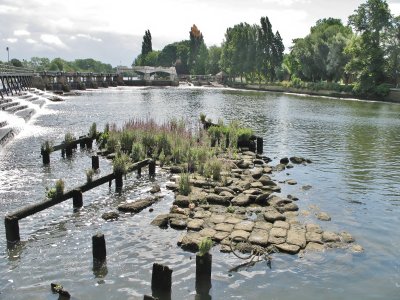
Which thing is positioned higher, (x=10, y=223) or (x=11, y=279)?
(x=10, y=223)

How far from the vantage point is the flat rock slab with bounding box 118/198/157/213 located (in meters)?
13.8

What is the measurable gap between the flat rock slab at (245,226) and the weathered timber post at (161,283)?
13.5 feet

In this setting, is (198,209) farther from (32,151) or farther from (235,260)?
(32,151)

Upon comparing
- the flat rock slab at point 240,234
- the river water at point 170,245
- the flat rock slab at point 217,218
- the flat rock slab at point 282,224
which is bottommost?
the river water at point 170,245

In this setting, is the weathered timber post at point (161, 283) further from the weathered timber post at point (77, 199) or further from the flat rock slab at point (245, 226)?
the weathered timber post at point (77, 199)

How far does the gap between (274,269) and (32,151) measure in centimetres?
1900

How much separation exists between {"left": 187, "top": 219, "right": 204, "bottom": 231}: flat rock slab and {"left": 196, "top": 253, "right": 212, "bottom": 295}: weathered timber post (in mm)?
3137

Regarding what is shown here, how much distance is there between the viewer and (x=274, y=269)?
1003cm

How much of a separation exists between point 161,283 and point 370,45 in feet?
253

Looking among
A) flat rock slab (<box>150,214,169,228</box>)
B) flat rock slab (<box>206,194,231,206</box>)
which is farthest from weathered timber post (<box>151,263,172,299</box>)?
flat rock slab (<box>206,194,231,206</box>)

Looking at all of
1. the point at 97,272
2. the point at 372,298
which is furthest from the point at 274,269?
the point at 97,272

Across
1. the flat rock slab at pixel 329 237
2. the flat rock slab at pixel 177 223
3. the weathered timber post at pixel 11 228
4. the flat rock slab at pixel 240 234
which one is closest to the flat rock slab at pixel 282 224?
the flat rock slab at pixel 329 237

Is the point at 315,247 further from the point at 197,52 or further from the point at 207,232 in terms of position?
the point at 197,52

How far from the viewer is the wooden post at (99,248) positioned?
9859 millimetres
